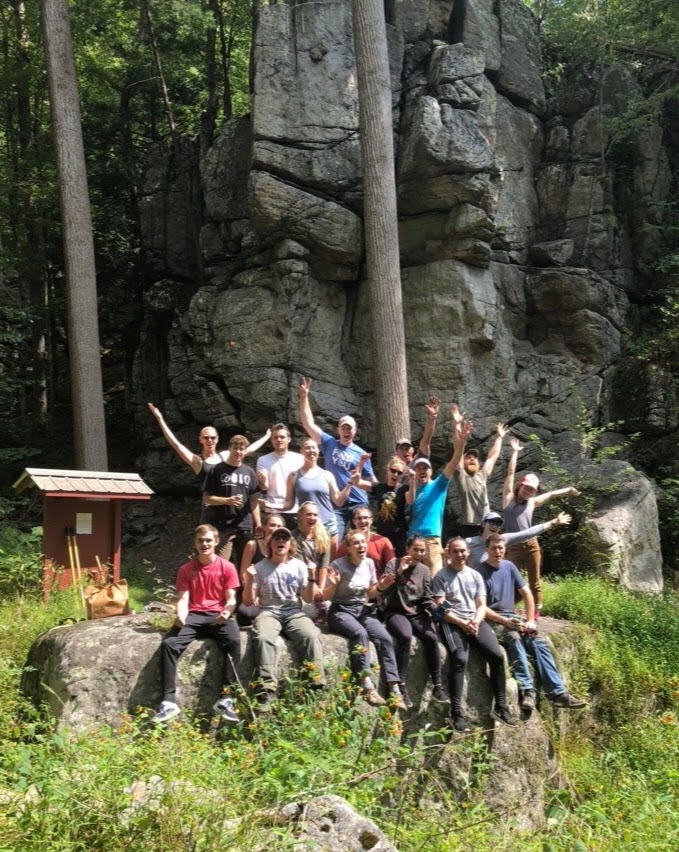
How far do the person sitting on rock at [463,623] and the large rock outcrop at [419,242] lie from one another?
6605 millimetres

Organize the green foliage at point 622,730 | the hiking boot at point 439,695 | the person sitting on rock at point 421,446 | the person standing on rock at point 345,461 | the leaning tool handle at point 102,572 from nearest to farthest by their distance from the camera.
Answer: the green foliage at point 622,730 → the hiking boot at point 439,695 → the person standing on rock at point 345,461 → the person sitting on rock at point 421,446 → the leaning tool handle at point 102,572

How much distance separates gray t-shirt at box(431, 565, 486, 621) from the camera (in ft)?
23.6

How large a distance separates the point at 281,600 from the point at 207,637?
2.17 feet

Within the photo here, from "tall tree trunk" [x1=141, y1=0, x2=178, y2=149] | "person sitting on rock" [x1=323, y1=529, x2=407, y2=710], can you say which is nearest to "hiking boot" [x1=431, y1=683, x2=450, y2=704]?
"person sitting on rock" [x1=323, y1=529, x2=407, y2=710]

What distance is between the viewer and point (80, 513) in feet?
30.7

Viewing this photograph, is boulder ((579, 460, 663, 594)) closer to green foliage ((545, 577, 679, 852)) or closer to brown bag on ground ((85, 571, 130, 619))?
green foliage ((545, 577, 679, 852))

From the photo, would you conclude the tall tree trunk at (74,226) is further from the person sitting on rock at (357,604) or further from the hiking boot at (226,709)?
the hiking boot at (226,709)

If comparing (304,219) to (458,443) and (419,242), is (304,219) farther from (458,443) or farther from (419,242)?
(458,443)

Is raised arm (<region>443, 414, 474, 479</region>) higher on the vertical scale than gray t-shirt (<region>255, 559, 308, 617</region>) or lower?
higher

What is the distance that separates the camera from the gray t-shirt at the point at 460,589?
→ 7.19 meters

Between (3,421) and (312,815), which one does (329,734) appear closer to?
(312,815)

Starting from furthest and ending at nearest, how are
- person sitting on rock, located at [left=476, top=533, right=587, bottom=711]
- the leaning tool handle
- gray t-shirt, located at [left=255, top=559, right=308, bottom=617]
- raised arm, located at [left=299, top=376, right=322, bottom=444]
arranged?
the leaning tool handle, raised arm, located at [left=299, top=376, right=322, bottom=444], person sitting on rock, located at [left=476, top=533, right=587, bottom=711], gray t-shirt, located at [left=255, top=559, right=308, bottom=617]

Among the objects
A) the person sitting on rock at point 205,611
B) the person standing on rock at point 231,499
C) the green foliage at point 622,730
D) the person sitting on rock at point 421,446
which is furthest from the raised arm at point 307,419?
the green foliage at point 622,730

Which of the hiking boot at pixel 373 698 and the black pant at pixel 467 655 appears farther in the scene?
the black pant at pixel 467 655
